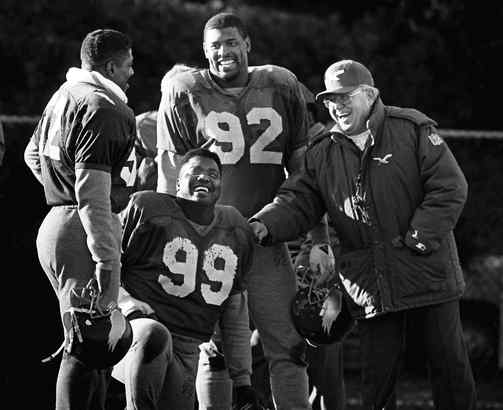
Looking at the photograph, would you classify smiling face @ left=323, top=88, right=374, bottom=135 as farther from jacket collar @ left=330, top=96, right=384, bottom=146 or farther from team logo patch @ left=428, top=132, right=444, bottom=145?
team logo patch @ left=428, top=132, right=444, bottom=145

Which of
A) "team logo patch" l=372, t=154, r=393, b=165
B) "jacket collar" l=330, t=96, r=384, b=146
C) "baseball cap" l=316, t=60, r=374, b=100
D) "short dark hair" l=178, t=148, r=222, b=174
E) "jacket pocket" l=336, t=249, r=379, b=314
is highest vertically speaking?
"baseball cap" l=316, t=60, r=374, b=100

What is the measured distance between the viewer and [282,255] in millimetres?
5996

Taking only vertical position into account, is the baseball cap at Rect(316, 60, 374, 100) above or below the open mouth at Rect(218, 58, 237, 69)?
below

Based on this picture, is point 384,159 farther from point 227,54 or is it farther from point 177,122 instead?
point 177,122

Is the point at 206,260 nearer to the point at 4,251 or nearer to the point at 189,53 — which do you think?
the point at 4,251

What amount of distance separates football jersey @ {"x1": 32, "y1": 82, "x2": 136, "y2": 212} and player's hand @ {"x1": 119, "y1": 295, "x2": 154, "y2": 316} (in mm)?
468

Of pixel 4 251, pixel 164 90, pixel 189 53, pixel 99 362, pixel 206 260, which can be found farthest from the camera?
pixel 189 53

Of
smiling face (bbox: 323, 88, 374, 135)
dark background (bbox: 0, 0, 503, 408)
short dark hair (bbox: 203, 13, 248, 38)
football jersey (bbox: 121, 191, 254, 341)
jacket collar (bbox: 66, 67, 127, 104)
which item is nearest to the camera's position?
jacket collar (bbox: 66, 67, 127, 104)

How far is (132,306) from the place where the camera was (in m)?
5.65

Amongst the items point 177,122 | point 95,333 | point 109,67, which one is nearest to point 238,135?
point 177,122

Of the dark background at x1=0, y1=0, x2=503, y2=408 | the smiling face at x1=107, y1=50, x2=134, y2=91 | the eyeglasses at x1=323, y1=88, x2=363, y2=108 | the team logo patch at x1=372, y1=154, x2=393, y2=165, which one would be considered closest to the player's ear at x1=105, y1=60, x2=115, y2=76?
the smiling face at x1=107, y1=50, x2=134, y2=91

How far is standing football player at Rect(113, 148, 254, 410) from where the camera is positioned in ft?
18.5

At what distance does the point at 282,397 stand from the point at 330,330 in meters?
0.35

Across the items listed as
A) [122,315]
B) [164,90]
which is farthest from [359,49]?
[122,315]
